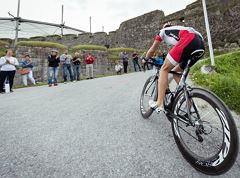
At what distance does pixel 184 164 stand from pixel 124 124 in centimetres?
153

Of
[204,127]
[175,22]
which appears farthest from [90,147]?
[175,22]

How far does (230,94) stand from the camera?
478cm

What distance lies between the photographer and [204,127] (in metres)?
2.26

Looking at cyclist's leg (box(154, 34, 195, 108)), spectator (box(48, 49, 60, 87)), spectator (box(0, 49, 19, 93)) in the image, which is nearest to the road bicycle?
cyclist's leg (box(154, 34, 195, 108))

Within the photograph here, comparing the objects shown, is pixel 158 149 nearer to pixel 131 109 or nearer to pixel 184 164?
pixel 184 164

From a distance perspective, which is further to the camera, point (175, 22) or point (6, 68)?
point (175, 22)

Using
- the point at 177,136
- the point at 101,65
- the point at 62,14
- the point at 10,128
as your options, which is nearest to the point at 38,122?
the point at 10,128

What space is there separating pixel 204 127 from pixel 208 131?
0.20 ft

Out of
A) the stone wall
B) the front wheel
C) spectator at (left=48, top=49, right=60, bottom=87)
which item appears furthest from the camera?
the stone wall

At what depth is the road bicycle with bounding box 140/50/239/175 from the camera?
1869mm

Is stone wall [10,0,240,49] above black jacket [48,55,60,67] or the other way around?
above

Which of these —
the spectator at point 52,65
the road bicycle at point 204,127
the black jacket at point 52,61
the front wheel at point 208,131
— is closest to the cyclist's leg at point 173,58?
the road bicycle at point 204,127

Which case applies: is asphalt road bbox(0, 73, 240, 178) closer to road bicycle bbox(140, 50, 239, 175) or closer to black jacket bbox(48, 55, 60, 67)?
road bicycle bbox(140, 50, 239, 175)

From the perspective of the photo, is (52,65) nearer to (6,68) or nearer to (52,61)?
(52,61)
